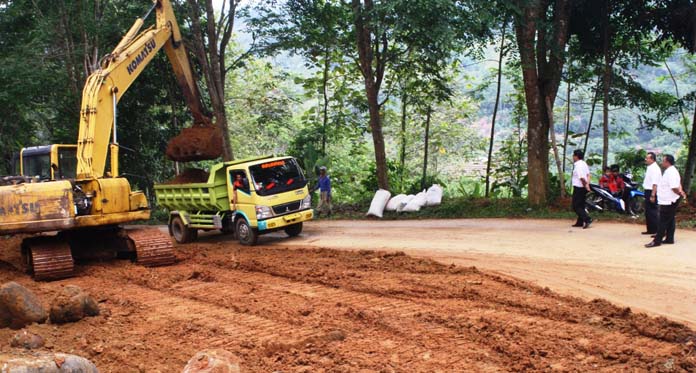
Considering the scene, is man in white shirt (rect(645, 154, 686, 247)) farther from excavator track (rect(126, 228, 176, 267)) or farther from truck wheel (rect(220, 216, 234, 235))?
truck wheel (rect(220, 216, 234, 235))

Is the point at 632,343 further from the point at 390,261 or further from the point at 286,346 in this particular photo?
the point at 390,261

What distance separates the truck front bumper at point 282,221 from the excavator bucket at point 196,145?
276 cm

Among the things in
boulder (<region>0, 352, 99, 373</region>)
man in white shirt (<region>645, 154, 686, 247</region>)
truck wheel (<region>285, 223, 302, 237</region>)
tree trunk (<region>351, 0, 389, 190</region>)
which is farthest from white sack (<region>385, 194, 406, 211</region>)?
boulder (<region>0, 352, 99, 373</region>)

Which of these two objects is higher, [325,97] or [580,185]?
[325,97]

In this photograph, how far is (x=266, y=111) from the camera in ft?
93.9

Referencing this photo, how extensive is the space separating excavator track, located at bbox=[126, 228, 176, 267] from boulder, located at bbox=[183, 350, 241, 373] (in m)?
7.32

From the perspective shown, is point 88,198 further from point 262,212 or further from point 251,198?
point 262,212

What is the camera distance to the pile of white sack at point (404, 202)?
19625mm

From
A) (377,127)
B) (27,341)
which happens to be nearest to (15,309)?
(27,341)

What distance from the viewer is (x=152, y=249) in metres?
13.0

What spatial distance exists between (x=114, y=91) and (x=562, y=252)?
30.5 feet

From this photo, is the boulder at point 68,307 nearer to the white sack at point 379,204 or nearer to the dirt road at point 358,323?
→ the dirt road at point 358,323

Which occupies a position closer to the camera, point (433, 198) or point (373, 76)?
point (433, 198)

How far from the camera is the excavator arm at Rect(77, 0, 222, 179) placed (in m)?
12.8
